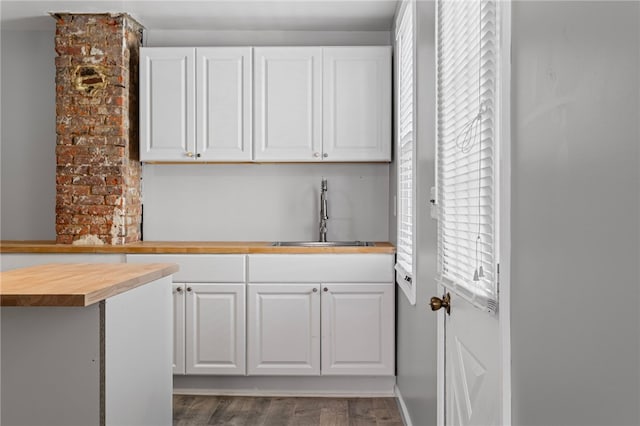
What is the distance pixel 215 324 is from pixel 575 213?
3.12m

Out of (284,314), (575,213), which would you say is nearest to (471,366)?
(575,213)

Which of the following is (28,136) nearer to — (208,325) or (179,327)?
(179,327)

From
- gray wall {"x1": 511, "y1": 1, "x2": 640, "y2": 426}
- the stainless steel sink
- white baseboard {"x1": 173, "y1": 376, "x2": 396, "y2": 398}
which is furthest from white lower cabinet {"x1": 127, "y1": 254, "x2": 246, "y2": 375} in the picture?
gray wall {"x1": 511, "y1": 1, "x2": 640, "y2": 426}

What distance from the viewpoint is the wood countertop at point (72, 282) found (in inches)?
73.6

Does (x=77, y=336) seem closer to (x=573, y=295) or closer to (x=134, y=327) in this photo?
(x=134, y=327)

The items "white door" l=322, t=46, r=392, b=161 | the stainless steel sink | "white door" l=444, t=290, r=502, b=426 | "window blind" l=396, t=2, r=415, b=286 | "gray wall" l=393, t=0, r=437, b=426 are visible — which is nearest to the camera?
"white door" l=444, t=290, r=502, b=426

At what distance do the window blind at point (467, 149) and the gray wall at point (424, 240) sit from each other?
245 mm

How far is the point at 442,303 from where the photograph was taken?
199 cm

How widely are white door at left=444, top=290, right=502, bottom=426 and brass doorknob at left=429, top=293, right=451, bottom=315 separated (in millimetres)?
31

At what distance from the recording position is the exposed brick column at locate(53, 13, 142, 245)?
396cm

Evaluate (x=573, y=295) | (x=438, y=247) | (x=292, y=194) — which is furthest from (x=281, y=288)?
(x=573, y=295)

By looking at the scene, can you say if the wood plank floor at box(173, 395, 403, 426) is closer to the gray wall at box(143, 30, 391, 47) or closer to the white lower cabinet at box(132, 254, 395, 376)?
the white lower cabinet at box(132, 254, 395, 376)

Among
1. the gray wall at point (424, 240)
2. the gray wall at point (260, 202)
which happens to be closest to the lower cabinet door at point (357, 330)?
the gray wall at point (260, 202)

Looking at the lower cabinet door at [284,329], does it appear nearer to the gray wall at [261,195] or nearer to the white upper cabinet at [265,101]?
the gray wall at [261,195]
